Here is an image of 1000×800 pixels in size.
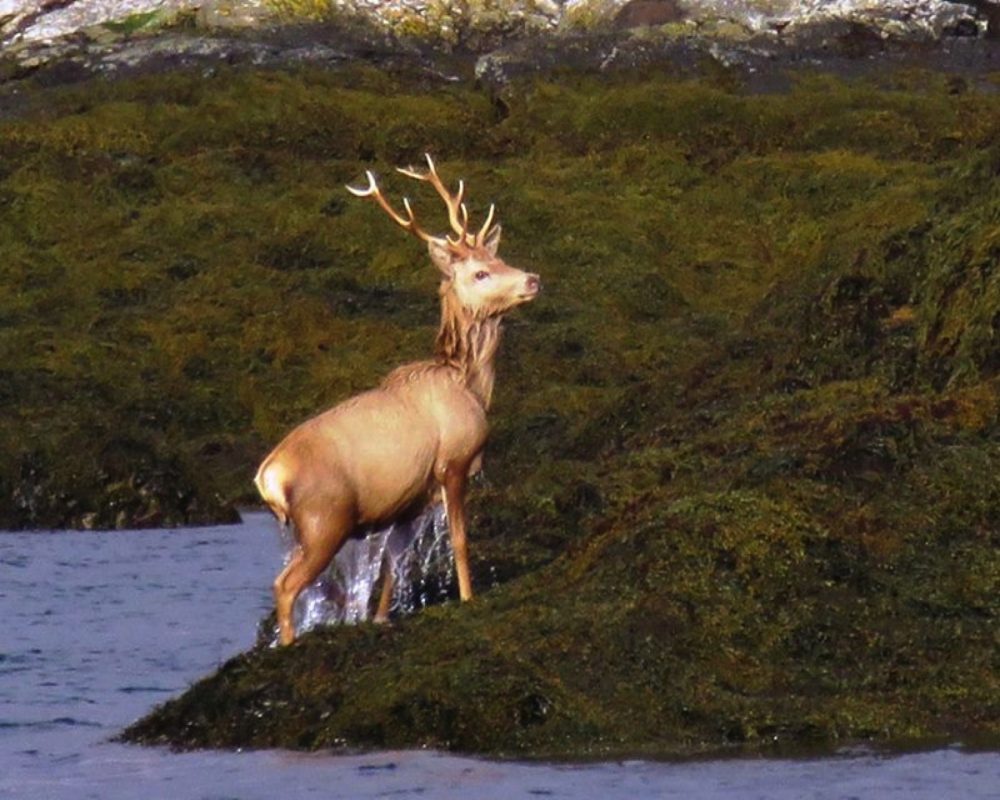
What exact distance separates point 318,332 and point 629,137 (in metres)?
13.1

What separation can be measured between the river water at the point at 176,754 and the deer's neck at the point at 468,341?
207cm

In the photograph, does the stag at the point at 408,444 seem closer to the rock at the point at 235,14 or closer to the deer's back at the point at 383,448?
the deer's back at the point at 383,448

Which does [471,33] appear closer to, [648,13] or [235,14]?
[648,13]

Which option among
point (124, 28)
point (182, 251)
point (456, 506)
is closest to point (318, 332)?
point (182, 251)

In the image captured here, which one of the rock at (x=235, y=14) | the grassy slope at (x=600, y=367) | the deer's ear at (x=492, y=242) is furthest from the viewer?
the rock at (x=235, y=14)

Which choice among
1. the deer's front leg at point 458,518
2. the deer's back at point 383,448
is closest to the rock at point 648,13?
the deer's back at point 383,448

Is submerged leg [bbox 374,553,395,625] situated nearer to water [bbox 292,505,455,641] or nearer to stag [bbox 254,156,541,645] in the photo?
stag [bbox 254,156,541,645]

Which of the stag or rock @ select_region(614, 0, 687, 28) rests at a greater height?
the stag

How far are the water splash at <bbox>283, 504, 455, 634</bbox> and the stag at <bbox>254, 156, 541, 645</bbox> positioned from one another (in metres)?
0.27

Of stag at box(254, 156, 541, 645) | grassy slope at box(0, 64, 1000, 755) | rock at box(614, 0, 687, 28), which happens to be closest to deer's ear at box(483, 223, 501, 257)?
stag at box(254, 156, 541, 645)

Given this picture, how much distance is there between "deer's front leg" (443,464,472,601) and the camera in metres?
11.5

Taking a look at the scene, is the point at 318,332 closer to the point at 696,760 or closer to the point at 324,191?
the point at 324,191

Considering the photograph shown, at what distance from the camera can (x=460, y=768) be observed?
959 centimetres

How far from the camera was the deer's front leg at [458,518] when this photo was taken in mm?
11492
